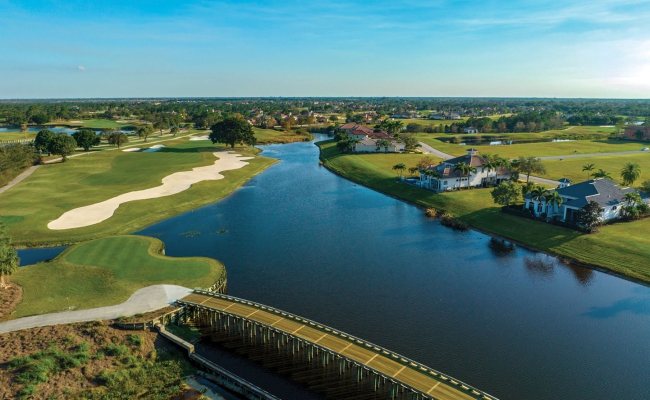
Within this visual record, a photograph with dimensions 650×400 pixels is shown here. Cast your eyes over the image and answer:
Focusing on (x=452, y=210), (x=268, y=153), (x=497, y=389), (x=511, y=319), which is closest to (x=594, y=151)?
(x=452, y=210)

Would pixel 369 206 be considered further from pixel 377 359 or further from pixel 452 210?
pixel 377 359

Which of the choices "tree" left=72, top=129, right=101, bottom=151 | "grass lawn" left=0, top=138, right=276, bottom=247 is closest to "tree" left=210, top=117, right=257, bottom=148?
"grass lawn" left=0, top=138, right=276, bottom=247

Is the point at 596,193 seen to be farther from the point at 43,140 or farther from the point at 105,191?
the point at 43,140

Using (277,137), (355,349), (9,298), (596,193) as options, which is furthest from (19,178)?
(596,193)

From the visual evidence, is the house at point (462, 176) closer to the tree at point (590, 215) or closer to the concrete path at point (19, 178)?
the tree at point (590, 215)

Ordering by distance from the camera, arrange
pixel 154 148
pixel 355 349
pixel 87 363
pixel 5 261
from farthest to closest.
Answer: pixel 154 148 → pixel 5 261 → pixel 355 349 → pixel 87 363

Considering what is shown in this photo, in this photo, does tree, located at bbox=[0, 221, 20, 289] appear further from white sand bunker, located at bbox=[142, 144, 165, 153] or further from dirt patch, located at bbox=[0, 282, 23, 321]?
white sand bunker, located at bbox=[142, 144, 165, 153]
